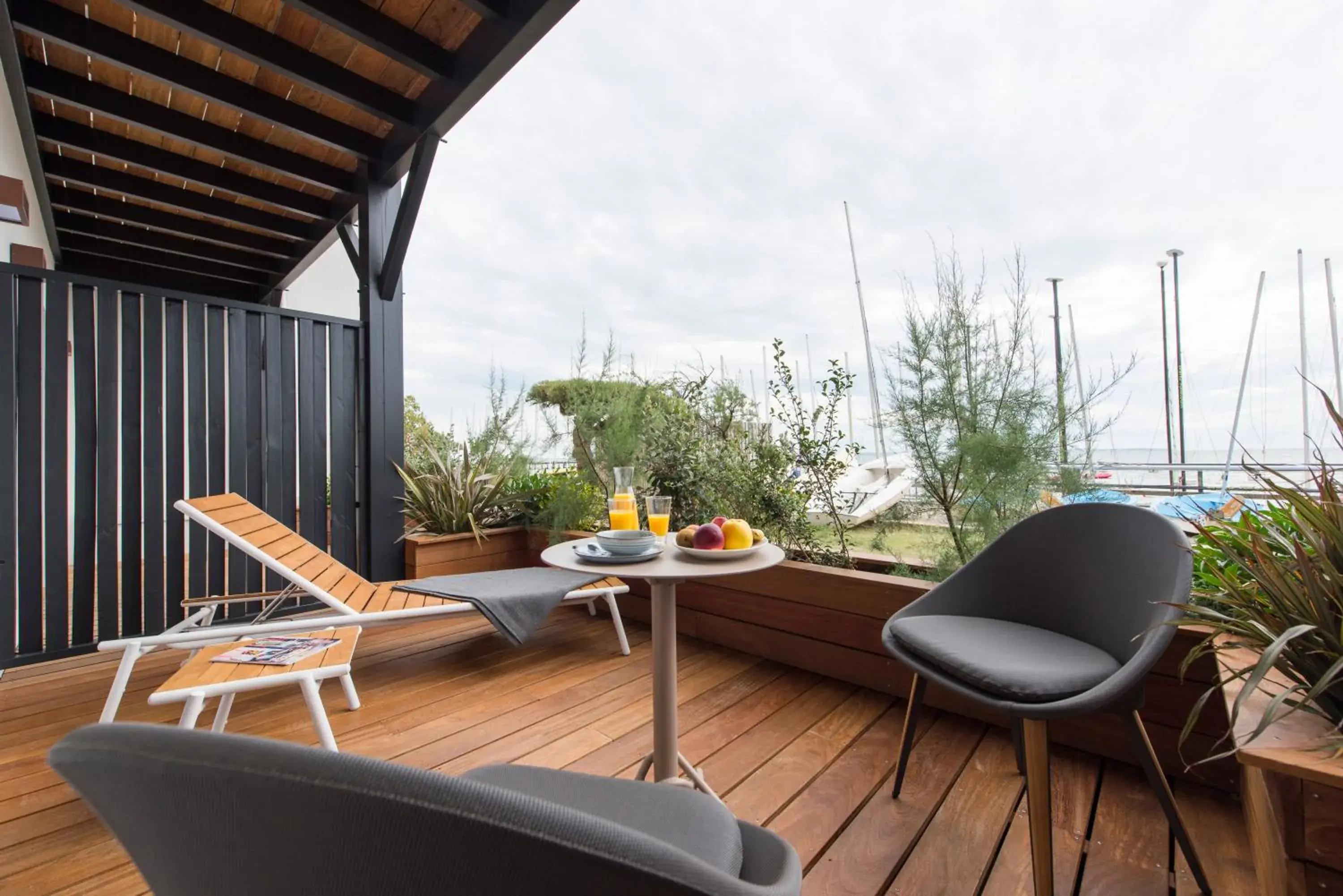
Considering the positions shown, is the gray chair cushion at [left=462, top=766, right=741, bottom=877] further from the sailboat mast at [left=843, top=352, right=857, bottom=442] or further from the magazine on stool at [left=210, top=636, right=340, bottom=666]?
the sailboat mast at [left=843, top=352, right=857, bottom=442]

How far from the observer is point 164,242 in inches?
194

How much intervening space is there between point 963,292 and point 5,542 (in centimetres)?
442

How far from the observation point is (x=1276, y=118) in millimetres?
2559

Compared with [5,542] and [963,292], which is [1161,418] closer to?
[963,292]

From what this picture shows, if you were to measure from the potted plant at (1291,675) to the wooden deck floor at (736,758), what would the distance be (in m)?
0.34

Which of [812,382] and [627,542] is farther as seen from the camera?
[812,382]

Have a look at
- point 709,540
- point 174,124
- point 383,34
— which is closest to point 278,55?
point 383,34

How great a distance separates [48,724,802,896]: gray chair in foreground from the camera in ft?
1.24

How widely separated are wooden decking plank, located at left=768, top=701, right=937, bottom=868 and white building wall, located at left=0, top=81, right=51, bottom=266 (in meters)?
4.18

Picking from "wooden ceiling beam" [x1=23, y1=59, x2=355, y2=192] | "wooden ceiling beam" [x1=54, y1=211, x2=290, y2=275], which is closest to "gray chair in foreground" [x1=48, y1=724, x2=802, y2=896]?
"wooden ceiling beam" [x1=23, y1=59, x2=355, y2=192]

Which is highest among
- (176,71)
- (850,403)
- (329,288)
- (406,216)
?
(329,288)

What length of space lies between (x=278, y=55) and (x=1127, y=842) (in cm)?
428

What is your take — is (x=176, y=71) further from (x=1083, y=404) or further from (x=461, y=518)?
(x=1083, y=404)

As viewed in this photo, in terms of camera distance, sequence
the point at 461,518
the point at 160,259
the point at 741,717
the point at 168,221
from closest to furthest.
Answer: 1. the point at 741,717
2. the point at 461,518
3. the point at 168,221
4. the point at 160,259
